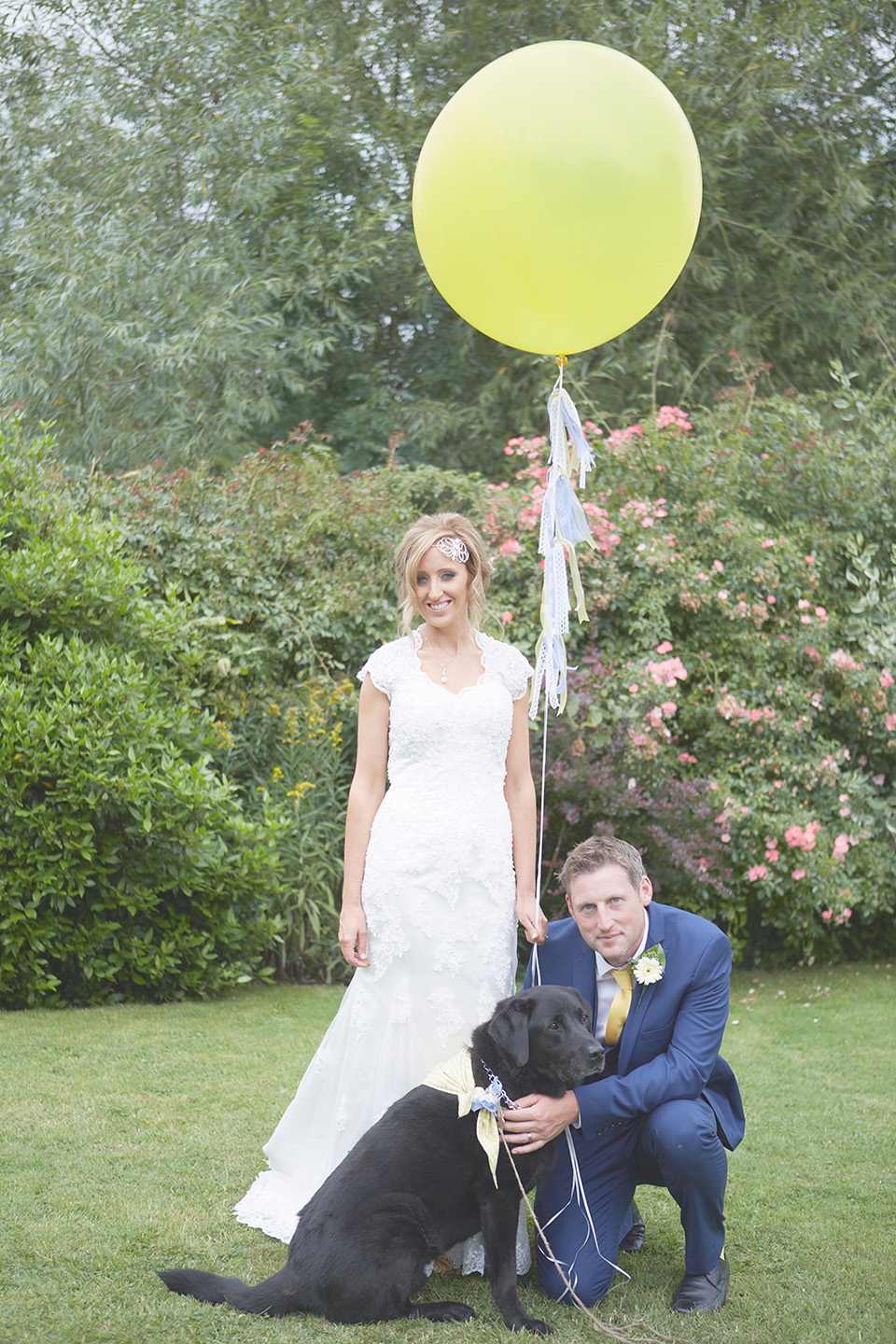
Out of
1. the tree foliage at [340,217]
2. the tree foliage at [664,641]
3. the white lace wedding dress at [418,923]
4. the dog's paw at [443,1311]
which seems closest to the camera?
the dog's paw at [443,1311]

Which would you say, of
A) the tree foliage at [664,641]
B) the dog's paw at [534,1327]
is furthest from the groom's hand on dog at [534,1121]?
the tree foliage at [664,641]

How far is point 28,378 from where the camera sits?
8.05 metres

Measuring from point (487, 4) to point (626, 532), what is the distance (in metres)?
5.40

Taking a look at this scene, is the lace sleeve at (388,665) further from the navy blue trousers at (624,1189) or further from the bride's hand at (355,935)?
the navy blue trousers at (624,1189)

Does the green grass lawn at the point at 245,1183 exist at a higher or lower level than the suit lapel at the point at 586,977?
lower

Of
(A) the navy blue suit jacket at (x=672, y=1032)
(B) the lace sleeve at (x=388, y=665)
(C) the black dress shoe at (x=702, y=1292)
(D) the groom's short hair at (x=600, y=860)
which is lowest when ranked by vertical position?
(C) the black dress shoe at (x=702, y=1292)

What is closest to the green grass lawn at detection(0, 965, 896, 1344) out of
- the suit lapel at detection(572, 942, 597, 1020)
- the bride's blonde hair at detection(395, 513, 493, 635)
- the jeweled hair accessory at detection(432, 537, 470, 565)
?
the suit lapel at detection(572, 942, 597, 1020)

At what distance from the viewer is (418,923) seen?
298 cm

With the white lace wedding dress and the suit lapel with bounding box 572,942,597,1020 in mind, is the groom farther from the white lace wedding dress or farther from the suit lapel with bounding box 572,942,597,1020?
the white lace wedding dress

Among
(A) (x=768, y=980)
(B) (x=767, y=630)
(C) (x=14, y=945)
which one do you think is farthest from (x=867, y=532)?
(C) (x=14, y=945)

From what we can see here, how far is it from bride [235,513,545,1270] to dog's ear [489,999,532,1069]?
0.32m

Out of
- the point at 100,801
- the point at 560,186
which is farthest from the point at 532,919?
the point at 100,801

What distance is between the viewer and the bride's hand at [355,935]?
3059mm

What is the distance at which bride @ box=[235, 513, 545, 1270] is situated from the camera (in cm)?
298
